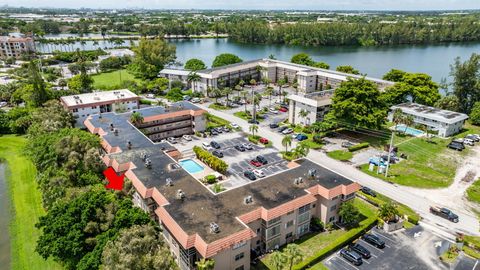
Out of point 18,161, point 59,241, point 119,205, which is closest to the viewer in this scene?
point 59,241

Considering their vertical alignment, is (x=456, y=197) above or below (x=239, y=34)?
below

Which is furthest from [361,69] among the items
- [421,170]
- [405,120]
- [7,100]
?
[7,100]

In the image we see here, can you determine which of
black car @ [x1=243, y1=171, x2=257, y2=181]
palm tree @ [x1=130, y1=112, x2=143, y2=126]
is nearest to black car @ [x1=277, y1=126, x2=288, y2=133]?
black car @ [x1=243, y1=171, x2=257, y2=181]

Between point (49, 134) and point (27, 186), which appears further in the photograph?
point (49, 134)

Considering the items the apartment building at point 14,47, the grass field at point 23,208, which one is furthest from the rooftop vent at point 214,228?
the apartment building at point 14,47

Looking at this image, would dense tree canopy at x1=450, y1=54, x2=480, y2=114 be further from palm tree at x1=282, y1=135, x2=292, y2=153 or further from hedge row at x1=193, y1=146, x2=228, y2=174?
hedge row at x1=193, y1=146, x2=228, y2=174

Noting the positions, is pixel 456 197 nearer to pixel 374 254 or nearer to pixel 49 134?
pixel 374 254

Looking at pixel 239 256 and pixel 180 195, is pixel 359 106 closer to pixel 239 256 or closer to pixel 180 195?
pixel 180 195
